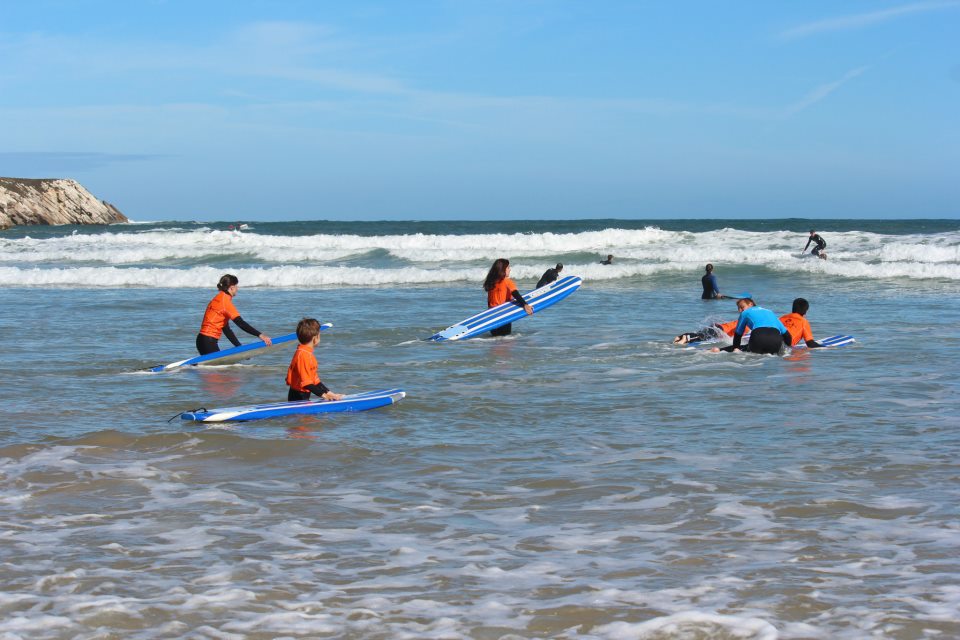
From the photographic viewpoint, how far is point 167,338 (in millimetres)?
15047

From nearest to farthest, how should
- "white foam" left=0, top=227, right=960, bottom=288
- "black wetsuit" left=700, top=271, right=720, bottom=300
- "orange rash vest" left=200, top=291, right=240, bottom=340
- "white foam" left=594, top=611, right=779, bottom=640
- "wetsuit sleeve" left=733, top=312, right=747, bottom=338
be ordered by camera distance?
"white foam" left=594, top=611, right=779, bottom=640
"orange rash vest" left=200, top=291, right=240, bottom=340
"wetsuit sleeve" left=733, top=312, right=747, bottom=338
"black wetsuit" left=700, top=271, right=720, bottom=300
"white foam" left=0, top=227, right=960, bottom=288

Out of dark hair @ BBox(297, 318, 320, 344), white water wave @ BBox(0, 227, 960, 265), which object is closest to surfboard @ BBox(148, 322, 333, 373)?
dark hair @ BBox(297, 318, 320, 344)

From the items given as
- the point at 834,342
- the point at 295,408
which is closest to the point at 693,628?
the point at 295,408

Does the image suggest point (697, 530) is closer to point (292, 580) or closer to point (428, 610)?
point (428, 610)

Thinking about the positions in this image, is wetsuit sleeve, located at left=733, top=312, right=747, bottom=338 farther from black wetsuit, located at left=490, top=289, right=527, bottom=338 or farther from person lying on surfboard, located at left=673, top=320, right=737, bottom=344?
black wetsuit, located at left=490, top=289, right=527, bottom=338

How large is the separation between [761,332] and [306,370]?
6.15 m

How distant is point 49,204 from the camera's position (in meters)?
81.4

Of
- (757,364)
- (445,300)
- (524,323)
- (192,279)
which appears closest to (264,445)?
(757,364)

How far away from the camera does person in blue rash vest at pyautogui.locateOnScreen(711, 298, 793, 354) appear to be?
479 inches

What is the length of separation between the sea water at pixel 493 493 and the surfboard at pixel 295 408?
0.14 meters

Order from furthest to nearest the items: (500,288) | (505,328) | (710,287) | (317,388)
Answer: (710,287)
(500,288)
(505,328)
(317,388)

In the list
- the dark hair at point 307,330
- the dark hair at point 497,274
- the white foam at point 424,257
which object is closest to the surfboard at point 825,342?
the dark hair at point 497,274

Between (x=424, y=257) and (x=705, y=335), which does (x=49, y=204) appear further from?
(x=705, y=335)

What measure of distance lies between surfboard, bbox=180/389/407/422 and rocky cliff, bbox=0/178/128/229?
73.4 meters
